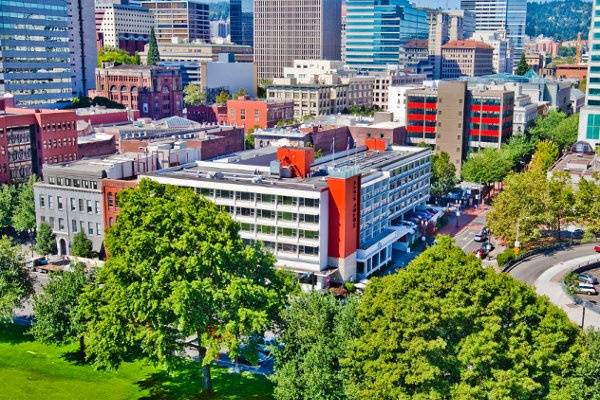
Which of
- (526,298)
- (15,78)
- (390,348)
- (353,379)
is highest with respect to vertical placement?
(15,78)

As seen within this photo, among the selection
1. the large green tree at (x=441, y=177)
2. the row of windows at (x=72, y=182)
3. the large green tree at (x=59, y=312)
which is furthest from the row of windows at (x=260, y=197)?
the large green tree at (x=441, y=177)

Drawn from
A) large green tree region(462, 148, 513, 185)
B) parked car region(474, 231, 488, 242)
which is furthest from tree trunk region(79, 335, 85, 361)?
large green tree region(462, 148, 513, 185)

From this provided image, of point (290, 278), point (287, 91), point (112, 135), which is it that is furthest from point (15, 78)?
point (290, 278)

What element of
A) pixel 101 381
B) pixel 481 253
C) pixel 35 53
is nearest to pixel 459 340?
pixel 101 381

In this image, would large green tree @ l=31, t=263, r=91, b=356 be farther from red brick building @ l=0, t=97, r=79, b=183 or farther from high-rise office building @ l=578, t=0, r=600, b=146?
high-rise office building @ l=578, t=0, r=600, b=146

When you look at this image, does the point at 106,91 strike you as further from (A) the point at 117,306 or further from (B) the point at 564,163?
(A) the point at 117,306

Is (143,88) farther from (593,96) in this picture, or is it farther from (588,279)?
(588,279)
